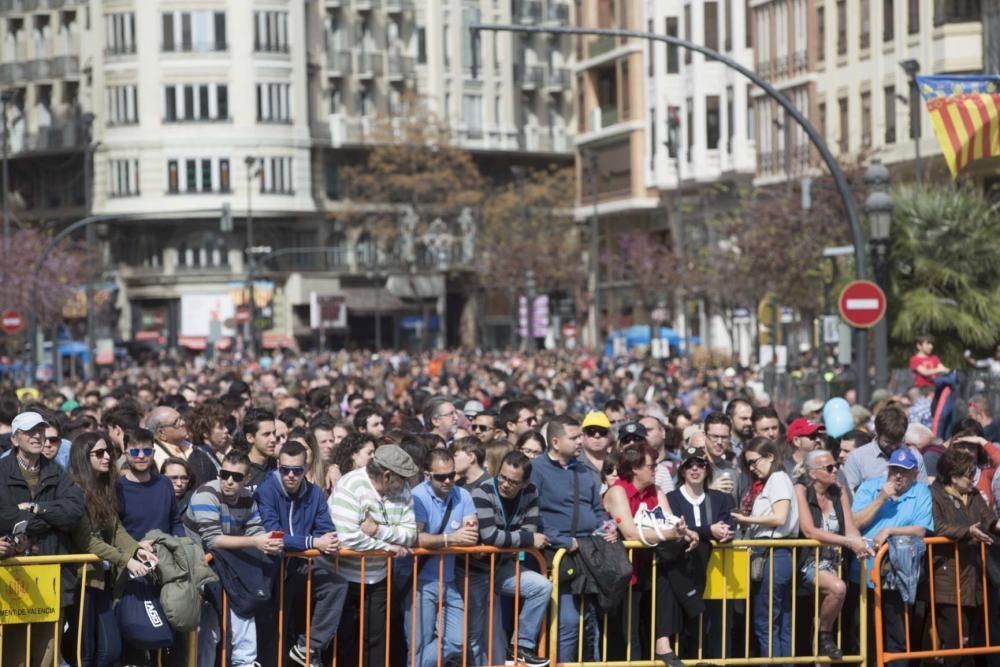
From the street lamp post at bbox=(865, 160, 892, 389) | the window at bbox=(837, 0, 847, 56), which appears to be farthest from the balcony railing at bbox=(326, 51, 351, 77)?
the street lamp post at bbox=(865, 160, 892, 389)

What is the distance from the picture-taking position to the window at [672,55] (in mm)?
79938

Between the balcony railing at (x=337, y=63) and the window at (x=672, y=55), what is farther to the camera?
the balcony railing at (x=337, y=63)

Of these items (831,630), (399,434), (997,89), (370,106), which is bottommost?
(831,630)

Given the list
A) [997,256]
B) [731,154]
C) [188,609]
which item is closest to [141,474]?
[188,609]

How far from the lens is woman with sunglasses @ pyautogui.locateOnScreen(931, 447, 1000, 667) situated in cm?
1387

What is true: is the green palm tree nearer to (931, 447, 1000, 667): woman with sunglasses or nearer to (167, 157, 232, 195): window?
(931, 447, 1000, 667): woman with sunglasses

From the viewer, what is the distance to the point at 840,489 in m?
14.0

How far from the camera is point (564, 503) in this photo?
44.1 feet

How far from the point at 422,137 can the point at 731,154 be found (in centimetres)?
1877

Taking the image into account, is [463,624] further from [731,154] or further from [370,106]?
[370,106]

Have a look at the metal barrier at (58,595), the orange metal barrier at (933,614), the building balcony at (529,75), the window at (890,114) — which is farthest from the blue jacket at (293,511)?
the building balcony at (529,75)

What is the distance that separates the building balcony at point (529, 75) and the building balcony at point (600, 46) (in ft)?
36.2

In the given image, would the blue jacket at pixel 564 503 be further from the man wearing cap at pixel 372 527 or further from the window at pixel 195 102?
the window at pixel 195 102

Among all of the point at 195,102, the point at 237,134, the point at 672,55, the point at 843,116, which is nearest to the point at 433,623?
the point at 843,116
